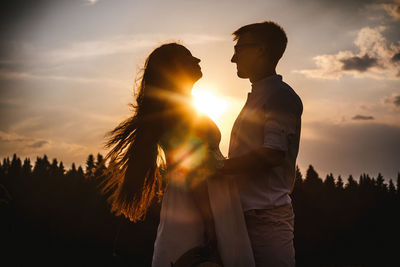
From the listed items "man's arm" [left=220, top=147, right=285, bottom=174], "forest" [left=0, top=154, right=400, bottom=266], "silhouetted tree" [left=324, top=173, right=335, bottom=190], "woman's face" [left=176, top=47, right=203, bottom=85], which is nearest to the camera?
"man's arm" [left=220, top=147, right=285, bottom=174]

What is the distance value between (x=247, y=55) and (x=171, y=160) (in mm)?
1596

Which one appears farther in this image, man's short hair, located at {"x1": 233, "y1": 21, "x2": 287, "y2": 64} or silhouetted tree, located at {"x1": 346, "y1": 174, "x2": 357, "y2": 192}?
silhouetted tree, located at {"x1": 346, "y1": 174, "x2": 357, "y2": 192}

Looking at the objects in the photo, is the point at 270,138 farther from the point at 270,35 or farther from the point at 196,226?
the point at 270,35

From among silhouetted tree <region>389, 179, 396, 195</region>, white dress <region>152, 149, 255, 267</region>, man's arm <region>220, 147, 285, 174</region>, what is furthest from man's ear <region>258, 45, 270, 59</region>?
silhouetted tree <region>389, 179, 396, 195</region>

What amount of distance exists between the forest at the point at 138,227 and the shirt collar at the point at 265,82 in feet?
309

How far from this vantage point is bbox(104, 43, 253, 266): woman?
13.0 ft

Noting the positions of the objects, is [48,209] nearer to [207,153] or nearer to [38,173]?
[38,173]

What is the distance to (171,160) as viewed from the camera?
418cm

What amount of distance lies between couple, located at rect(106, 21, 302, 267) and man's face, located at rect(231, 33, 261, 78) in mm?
218

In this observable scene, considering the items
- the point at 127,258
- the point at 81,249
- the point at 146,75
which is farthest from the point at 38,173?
Answer: the point at 146,75

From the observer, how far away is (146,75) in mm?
4570

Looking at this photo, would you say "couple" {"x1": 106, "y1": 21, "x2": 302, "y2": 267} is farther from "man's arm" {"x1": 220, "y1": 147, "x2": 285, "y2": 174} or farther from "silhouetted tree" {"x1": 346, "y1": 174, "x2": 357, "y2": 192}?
"silhouetted tree" {"x1": 346, "y1": 174, "x2": 357, "y2": 192}

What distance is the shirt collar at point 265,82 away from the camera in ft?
15.3

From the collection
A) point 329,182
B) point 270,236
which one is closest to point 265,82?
point 270,236
